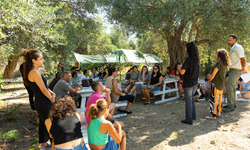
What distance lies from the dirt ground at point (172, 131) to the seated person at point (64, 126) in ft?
4.51

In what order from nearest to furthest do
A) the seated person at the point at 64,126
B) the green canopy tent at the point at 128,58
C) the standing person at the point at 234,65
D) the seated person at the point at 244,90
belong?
1. the seated person at the point at 64,126
2. the standing person at the point at 234,65
3. the seated person at the point at 244,90
4. the green canopy tent at the point at 128,58

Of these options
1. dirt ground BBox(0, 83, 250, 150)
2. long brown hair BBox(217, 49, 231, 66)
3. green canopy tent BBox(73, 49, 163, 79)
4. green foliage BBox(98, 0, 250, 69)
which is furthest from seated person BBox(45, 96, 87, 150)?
green canopy tent BBox(73, 49, 163, 79)

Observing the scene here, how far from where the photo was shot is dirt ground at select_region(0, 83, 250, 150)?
9.82 ft

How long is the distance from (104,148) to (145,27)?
528 centimetres

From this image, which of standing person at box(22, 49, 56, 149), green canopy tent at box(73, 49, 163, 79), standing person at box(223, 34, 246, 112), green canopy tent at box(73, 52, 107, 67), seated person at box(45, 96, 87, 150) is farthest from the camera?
green canopy tent at box(73, 49, 163, 79)

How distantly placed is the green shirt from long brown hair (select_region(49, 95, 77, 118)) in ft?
11.8

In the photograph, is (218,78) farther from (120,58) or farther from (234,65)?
(120,58)

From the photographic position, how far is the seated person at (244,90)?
583 centimetres

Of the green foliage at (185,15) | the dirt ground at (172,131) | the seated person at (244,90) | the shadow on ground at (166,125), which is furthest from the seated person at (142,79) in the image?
the seated person at (244,90)

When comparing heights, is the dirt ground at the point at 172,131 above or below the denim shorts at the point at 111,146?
below

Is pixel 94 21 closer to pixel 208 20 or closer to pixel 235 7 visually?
pixel 208 20

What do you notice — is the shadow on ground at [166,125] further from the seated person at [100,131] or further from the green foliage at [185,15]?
the green foliage at [185,15]

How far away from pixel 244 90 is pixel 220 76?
116 inches

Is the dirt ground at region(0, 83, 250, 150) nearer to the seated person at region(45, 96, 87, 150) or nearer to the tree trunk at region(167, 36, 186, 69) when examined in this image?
the seated person at region(45, 96, 87, 150)
